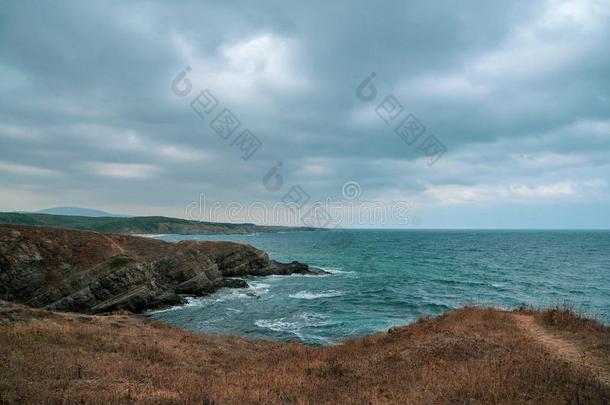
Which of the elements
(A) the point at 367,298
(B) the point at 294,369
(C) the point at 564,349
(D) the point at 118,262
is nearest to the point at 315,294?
(A) the point at 367,298

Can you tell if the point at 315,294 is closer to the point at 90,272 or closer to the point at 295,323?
the point at 295,323

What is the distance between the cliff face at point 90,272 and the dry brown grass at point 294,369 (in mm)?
15417

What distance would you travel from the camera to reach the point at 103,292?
35.4m

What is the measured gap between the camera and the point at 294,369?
1374 centimetres

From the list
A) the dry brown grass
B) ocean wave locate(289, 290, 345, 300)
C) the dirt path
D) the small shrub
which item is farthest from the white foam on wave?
the small shrub

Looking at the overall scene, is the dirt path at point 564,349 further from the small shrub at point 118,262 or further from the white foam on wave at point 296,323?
the small shrub at point 118,262

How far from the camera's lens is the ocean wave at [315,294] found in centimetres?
4322

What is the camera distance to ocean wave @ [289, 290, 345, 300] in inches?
1702

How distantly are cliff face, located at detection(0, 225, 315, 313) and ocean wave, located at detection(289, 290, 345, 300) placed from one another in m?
11.3

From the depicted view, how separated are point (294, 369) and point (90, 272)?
30477 millimetres

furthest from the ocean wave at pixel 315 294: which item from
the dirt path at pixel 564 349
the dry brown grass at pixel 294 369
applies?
the dirt path at pixel 564 349

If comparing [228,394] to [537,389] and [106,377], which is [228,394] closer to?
[106,377]

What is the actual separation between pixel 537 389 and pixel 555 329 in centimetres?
971

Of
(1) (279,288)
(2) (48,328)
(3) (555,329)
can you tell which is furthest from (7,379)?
(1) (279,288)
